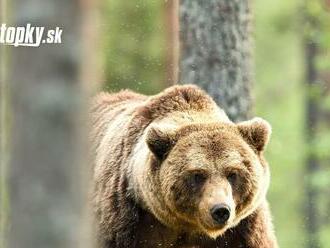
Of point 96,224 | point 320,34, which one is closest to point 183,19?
point 96,224

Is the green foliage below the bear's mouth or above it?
above

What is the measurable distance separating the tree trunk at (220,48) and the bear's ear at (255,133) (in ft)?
4.73

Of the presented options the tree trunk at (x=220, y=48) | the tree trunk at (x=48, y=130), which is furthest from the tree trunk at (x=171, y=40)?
the tree trunk at (x=48, y=130)

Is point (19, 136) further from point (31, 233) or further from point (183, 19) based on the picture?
point (183, 19)

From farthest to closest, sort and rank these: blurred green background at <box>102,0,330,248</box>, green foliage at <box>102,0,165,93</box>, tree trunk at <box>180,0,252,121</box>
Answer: blurred green background at <box>102,0,330,248</box>, green foliage at <box>102,0,165,93</box>, tree trunk at <box>180,0,252,121</box>

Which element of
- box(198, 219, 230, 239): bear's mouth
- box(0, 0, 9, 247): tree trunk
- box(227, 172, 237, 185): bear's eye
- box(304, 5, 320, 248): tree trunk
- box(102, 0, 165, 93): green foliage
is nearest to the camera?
box(0, 0, 9, 247): tree trunk

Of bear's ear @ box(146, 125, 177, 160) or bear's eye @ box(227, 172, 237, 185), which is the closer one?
bear's eye @ box(227, 172, 237, 185)

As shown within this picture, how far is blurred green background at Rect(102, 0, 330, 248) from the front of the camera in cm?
1708

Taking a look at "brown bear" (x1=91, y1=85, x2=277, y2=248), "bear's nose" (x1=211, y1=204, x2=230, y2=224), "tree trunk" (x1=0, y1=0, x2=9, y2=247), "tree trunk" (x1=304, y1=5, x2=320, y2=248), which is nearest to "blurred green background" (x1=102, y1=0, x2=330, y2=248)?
"tree trunk" (x1=304, y1=5, x2=320, y2=248)

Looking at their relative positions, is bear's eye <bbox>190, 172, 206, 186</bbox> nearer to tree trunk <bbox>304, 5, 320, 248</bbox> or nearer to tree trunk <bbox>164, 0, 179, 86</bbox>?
tree trunk <bbox>164, 0, 179, 86</bbox>

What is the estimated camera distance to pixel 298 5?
2078 centimetres

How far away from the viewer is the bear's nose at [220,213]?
609 cm

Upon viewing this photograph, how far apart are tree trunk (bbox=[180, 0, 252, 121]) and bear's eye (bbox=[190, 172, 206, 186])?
1848mm

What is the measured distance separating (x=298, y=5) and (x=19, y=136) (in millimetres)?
17889
